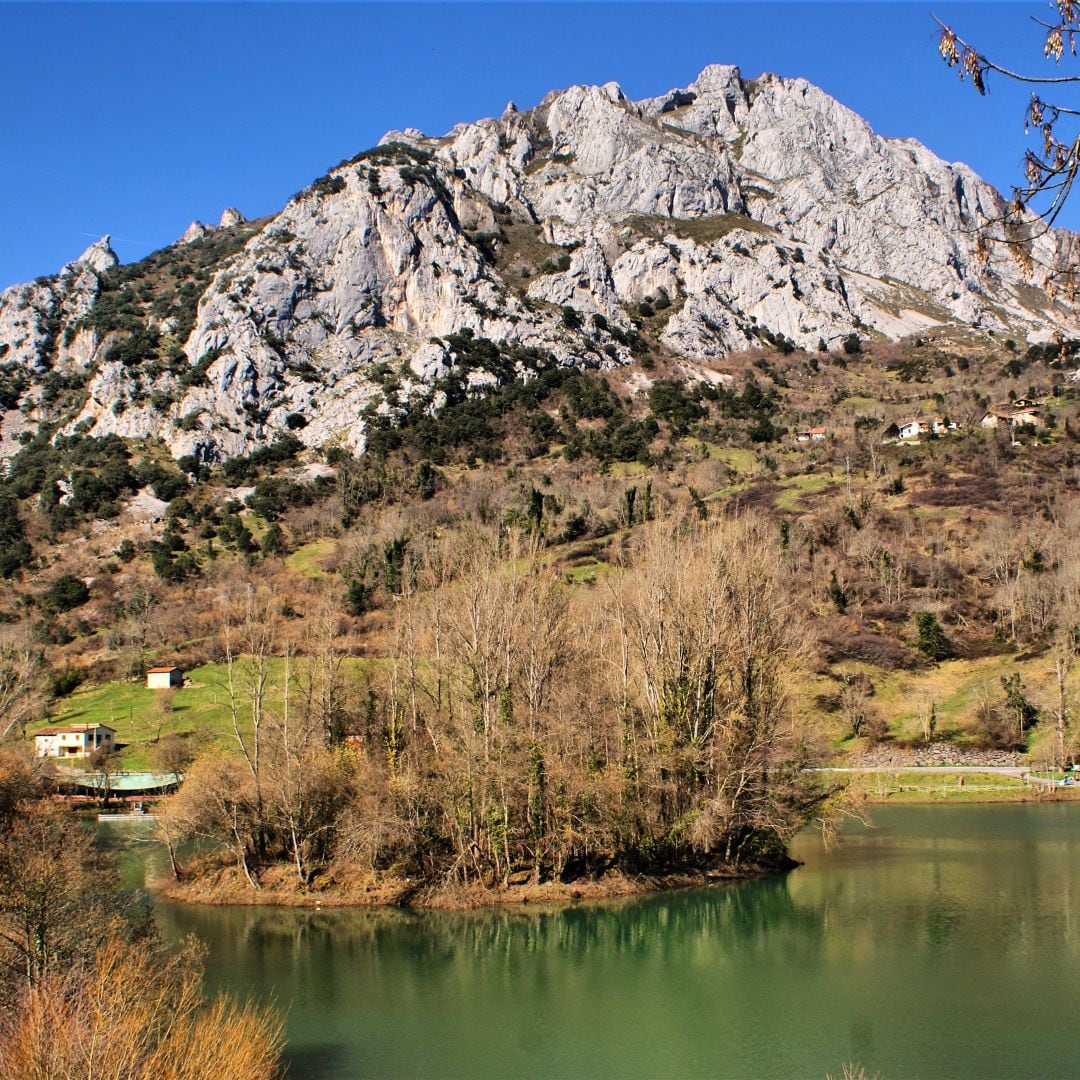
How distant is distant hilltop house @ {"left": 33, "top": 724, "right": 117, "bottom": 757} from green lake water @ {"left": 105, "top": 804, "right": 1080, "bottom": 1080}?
3781cm

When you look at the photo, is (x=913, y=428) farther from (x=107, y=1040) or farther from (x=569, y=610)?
(x=107, y=1040)

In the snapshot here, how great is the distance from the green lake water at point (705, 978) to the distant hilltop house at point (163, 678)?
1725 inches

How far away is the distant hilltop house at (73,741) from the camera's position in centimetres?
6762

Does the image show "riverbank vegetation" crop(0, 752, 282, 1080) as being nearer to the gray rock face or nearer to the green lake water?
the green lake water

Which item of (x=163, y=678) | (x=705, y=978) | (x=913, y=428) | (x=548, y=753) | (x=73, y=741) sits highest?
(x=913, y=428)

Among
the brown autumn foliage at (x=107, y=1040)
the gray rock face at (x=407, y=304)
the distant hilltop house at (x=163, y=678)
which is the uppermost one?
the gray rock face at (x=407, y=304)

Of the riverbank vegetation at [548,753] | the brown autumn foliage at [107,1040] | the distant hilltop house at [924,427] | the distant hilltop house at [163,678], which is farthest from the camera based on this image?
the distant hilltop house at [924,427]

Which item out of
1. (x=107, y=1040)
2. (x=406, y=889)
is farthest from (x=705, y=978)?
(x=107, y=1040)

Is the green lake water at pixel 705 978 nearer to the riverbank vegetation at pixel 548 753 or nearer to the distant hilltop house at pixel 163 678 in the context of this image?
the riverbank vegetation at pixel 548 753

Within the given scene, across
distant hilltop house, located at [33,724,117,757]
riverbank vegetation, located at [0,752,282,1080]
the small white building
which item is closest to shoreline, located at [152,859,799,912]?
riverbank vegetation, located at [0,752,282,1080]

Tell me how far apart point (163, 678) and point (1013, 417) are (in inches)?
4555

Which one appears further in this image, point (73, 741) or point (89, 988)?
point (73, 741)

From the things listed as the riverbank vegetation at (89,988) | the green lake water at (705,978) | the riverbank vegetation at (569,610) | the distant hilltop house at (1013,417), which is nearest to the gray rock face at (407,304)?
the riverbank vegetation at (569,610)

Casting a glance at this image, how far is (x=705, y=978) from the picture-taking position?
2592 centimetres
